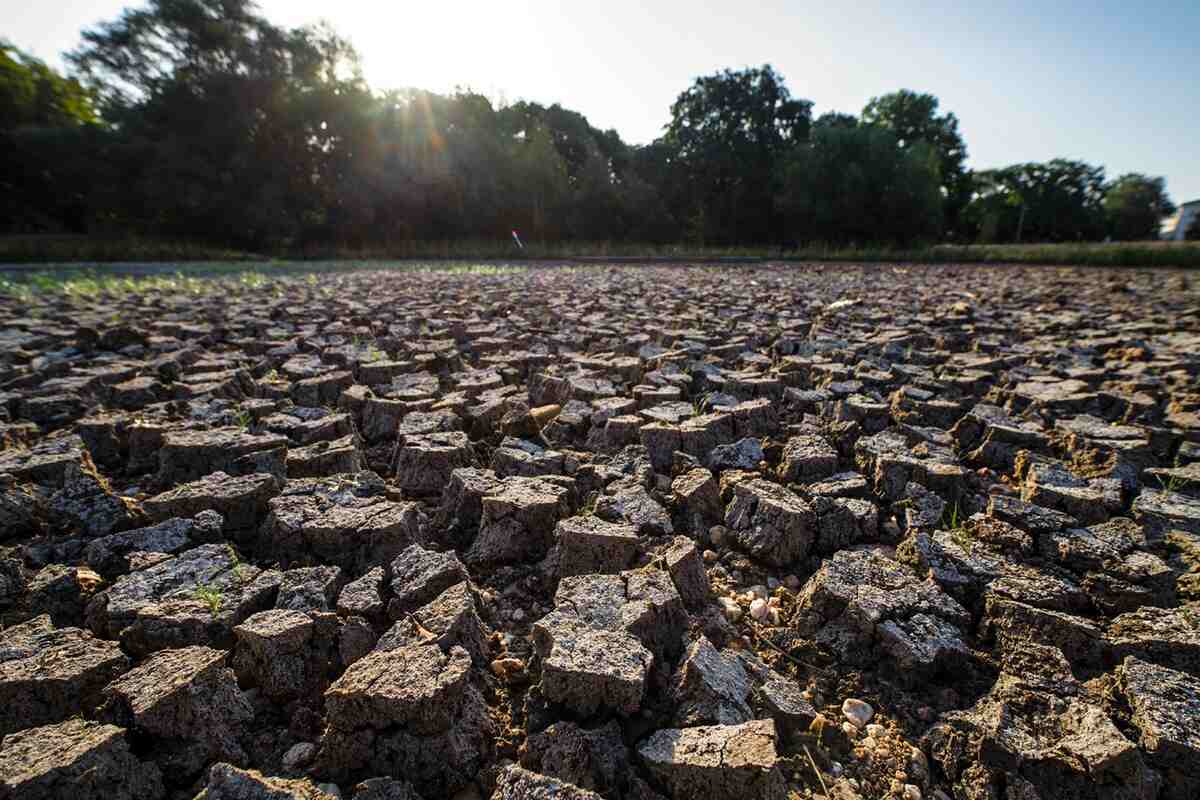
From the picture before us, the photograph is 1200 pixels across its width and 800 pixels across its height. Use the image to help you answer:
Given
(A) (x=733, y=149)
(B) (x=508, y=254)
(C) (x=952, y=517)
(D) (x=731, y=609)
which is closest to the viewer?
(D) (x=731, y=609)

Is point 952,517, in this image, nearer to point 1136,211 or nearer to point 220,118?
point 220,118

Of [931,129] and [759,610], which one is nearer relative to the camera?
[759,610]

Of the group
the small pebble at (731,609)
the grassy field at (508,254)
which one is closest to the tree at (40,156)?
the grassy field at (508,254)

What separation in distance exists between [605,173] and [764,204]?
8.48m

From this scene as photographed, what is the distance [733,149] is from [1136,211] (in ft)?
146

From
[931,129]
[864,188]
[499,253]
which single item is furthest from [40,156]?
[931,129]

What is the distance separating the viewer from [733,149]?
2897 cm

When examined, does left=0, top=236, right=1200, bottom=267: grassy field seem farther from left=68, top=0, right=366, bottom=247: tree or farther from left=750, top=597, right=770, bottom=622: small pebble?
left=750, top=597, right=770, bottom=622: small pebble

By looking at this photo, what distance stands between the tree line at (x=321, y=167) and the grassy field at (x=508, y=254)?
2411mm

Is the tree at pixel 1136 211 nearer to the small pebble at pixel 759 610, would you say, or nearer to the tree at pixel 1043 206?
the tree at pixel 1043 206

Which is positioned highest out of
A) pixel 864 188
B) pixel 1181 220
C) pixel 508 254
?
pixel 1181 220

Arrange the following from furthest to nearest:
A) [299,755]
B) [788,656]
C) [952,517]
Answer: [952,517] → [788,656] → [299,755]

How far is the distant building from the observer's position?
1869 inches

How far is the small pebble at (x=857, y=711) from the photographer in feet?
4.00
